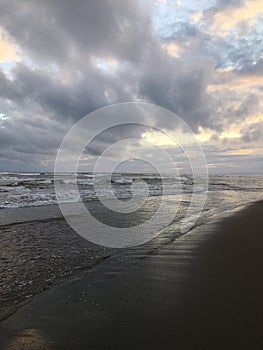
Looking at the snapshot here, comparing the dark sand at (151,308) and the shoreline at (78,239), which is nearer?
the dark sand at (151,308)

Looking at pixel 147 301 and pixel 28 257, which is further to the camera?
pixel 28 257

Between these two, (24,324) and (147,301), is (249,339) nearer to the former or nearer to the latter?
(147,301)

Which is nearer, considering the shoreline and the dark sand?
the dark sand

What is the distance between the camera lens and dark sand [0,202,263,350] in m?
3.26

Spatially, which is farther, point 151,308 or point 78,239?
point 78,239

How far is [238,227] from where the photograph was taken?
421 inches

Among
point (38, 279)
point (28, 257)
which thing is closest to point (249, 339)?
point (38, 279)

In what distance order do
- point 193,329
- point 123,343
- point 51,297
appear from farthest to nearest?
point 51,297, point 193,329, point 123,343

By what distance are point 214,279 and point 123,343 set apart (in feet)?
8.22

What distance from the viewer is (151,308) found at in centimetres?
406

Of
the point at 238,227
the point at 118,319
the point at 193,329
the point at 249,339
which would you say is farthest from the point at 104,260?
the point at 238,227

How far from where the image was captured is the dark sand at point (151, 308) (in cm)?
326

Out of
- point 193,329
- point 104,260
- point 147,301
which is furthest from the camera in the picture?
point 104,260

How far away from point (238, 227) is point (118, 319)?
8.00m
